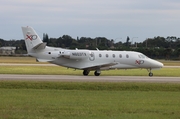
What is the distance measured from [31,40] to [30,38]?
8.2 inches

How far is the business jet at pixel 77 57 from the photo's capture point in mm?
43094

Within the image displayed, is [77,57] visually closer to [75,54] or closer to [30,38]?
[75,54]

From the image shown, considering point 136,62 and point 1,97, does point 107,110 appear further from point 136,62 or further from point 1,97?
point 136,62

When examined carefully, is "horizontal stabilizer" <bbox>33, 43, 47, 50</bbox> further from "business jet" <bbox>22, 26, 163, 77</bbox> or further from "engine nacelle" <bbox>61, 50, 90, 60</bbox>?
"engine nacelle" <bbox>61, 50, 90, 60</bbox>

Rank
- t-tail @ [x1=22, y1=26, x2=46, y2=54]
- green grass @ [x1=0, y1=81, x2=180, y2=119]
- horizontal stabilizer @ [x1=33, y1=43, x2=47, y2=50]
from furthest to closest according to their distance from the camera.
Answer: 1. t-tail @ [x1=22, y1=26, x2=46, y2=54]
2. horizontal stabilizer @ [x1=33, y1=43, x2=47, y2=50]
3. green grass @ [x1=0, y1=81, x2=180, y2=119]

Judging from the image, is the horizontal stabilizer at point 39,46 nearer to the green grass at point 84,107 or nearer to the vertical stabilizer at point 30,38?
the vertical stabilizer at point 30,38

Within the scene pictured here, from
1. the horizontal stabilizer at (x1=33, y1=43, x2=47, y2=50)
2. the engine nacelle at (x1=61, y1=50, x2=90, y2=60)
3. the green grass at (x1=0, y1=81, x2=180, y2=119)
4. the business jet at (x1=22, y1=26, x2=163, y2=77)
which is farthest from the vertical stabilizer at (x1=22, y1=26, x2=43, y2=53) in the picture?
the green grass at (x1=0, y1=81, x2=180, y2=119)

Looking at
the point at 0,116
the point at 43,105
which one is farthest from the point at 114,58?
the point at 0,116

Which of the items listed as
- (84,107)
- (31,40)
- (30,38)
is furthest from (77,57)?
(84,107)

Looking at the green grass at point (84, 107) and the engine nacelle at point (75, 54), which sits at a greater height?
the engine nacelle at point (75, 54)

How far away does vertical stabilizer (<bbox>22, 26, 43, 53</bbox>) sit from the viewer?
142 ft

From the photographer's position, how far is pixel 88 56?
44156 mm

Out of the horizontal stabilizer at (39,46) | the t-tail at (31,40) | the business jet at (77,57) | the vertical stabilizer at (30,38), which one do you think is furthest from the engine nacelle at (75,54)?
the vertical stabilizer at (30,38)

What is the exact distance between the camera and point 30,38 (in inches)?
1716
